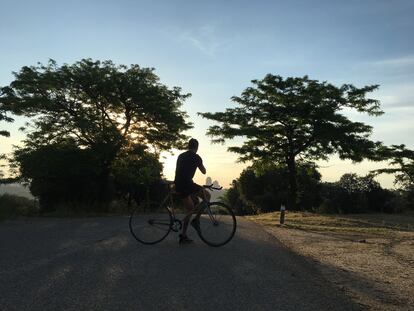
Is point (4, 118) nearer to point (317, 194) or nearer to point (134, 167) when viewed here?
point (134, 167)

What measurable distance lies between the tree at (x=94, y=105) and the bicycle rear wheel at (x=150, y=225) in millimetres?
12831

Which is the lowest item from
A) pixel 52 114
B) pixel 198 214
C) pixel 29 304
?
pixel 29 304

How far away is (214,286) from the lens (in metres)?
6.08

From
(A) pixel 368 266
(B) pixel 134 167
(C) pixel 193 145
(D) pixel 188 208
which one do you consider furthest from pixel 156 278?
(B) pixel 134 167

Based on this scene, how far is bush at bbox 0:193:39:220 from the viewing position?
59.7 feet

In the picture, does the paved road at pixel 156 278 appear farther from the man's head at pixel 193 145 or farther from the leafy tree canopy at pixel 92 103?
the leafy tree canopy at pixel 92 103

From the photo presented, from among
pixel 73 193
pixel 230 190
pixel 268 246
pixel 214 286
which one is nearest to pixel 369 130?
pixel 73 193

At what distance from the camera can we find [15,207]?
20844mm

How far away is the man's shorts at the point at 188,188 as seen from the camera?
967 cm

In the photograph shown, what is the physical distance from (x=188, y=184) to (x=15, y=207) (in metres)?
13.9

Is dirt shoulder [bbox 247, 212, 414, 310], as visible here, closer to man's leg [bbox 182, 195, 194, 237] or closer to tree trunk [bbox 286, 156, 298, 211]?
man's leg [bbox 182, 195, 194, 237]

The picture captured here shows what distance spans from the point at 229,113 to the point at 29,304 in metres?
26.6

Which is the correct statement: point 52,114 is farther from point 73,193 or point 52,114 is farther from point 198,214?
point 198,214

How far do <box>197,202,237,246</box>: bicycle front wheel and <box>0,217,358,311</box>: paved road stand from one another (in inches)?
8.5
